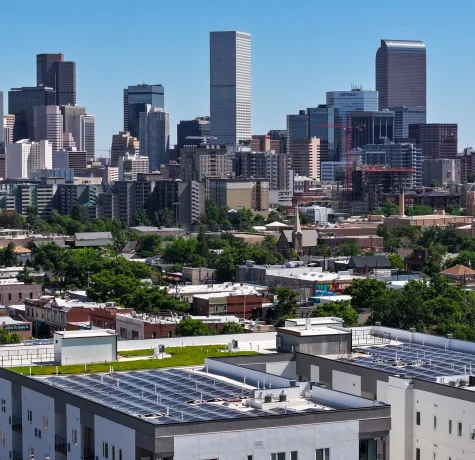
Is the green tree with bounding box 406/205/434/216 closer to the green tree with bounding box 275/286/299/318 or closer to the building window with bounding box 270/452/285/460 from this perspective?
the green tree with bounding box 275/286/299/318

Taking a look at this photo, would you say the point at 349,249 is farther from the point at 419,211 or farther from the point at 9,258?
the point at 419,211

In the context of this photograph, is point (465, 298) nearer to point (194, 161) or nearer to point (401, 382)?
point (401, 382)

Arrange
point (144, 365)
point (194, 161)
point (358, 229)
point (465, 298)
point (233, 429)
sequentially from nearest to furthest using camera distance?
point (233, 429)
point (144, 365)
point (465, 298)
point (358, 229)
point (194, 161)

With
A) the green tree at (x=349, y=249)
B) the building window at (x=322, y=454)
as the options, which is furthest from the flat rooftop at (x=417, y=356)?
the green tree at (x=349, y=249)

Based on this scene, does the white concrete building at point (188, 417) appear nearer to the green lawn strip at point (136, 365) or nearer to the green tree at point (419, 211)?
the green lawn strip at point (136, 365)

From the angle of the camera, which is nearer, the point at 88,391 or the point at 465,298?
the point at 88,391

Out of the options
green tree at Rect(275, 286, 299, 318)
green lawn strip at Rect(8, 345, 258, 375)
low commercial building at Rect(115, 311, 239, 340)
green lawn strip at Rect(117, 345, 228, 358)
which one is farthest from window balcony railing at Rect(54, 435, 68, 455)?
green tree at Rect(275, 286, 299, 318)

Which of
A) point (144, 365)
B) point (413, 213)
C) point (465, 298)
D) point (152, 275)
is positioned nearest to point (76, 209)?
point (413, 213)
